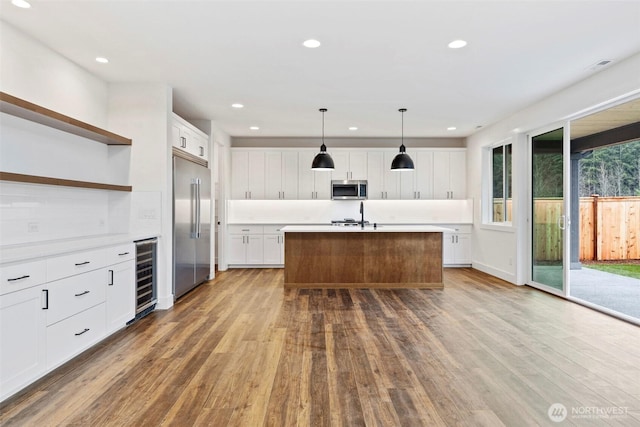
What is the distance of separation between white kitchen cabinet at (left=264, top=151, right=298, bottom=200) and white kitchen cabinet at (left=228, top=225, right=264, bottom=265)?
3.04 ft

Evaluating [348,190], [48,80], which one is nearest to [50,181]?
[48,80]

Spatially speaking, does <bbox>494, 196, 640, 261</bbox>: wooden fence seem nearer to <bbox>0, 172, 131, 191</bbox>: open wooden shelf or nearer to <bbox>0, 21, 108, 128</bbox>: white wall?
<bbox>0, 172, 131, 191</bbox>: open wooden shelf

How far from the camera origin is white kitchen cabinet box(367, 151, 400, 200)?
26.3 feet

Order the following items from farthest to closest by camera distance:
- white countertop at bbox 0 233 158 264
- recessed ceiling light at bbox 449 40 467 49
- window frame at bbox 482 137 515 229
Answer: window frame at bbox 482 137 515 229 < recessed ceiling light at bbox 449 40 467 49 < white countertop at bbox 0 233 158 264

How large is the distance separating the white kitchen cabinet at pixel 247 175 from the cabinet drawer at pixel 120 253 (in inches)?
159

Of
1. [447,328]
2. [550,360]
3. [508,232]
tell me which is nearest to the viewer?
[550,360]

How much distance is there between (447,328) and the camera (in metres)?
3.79

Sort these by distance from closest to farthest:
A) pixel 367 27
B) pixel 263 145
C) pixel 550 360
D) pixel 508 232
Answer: pixel 550 360 < pixel 367 27 < pixel 508 232 < pixel 263 145

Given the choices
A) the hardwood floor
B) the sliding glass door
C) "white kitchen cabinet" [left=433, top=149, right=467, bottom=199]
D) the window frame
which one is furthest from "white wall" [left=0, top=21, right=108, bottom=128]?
"white kitchen cabinet" [left=433, top=149, right=467, bottom=199]

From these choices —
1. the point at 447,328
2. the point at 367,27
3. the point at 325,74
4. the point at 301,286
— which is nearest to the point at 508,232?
the point at 447,328

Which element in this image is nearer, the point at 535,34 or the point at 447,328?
the point at 535,34

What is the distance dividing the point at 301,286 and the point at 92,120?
11.7 feet

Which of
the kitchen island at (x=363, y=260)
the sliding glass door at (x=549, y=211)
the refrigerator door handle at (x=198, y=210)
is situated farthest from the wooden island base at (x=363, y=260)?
the sliding glass door at (x=549, y=211)

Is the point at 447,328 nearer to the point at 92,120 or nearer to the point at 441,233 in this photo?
the point at 441,233
